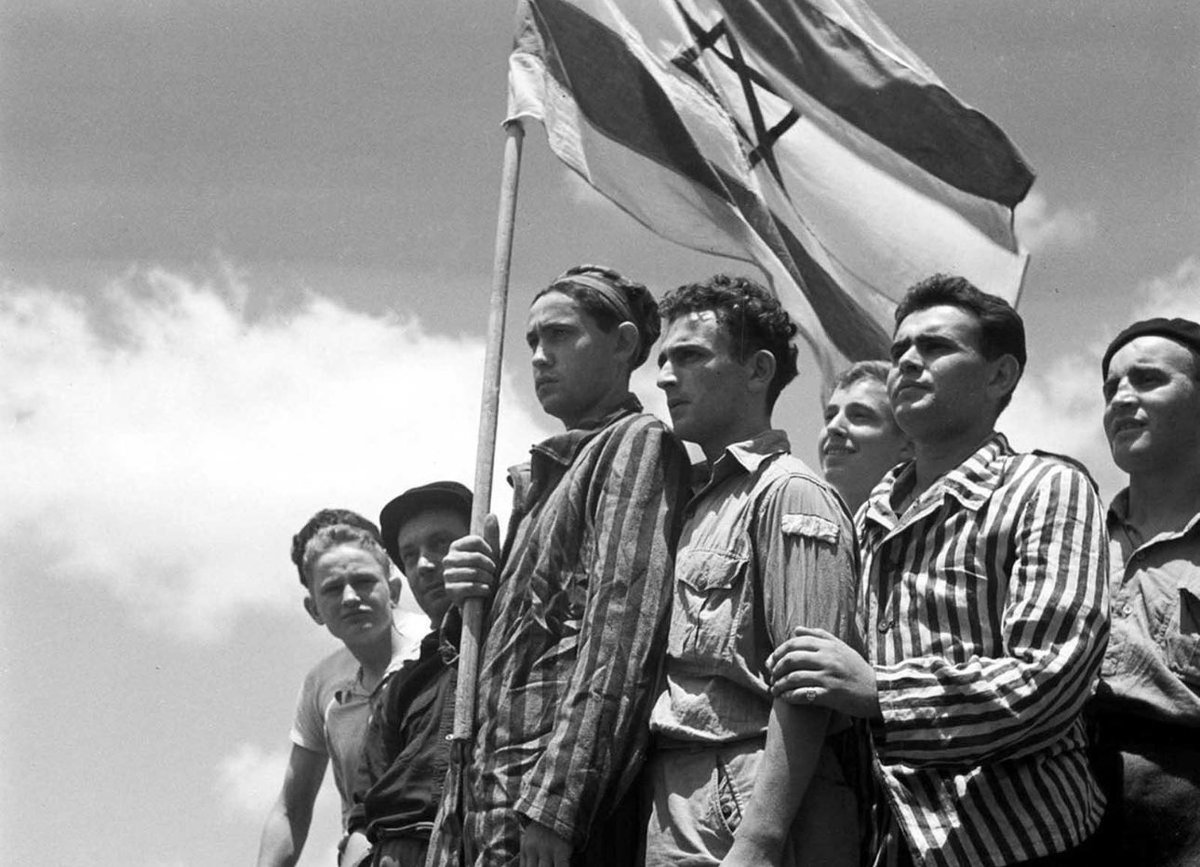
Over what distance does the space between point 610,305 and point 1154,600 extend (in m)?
1.77

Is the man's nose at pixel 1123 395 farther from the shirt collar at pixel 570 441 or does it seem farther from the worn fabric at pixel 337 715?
the worn fabric at pixel 337 715

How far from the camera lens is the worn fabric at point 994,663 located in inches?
170

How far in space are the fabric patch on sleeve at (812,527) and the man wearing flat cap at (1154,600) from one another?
75cm

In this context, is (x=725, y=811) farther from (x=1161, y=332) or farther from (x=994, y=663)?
(x=1161, y=332)

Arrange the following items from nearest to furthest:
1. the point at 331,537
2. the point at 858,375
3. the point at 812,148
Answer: the point at 858,375
the point at 812,148
the point at 331,537

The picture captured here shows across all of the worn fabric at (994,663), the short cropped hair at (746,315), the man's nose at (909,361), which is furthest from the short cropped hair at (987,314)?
the short cropped hair at (746,315)

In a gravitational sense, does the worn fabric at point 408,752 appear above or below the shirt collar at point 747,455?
below

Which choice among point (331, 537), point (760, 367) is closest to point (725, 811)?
point (760, 367)

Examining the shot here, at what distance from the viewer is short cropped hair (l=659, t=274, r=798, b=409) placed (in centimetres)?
538

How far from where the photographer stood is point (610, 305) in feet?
18.6

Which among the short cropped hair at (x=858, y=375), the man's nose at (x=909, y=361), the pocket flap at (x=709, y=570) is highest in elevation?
the short cropped hair at (x=858, y=375)

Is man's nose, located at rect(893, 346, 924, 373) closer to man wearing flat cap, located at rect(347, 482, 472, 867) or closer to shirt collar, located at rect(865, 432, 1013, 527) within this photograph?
shirt collar, located at rect(865, 432, 1013, 527)

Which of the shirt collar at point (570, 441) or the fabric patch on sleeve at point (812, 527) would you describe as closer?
the fabric patch on sleeve at point (812, 527)

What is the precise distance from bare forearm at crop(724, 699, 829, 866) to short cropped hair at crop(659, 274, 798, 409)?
3.71 ft
